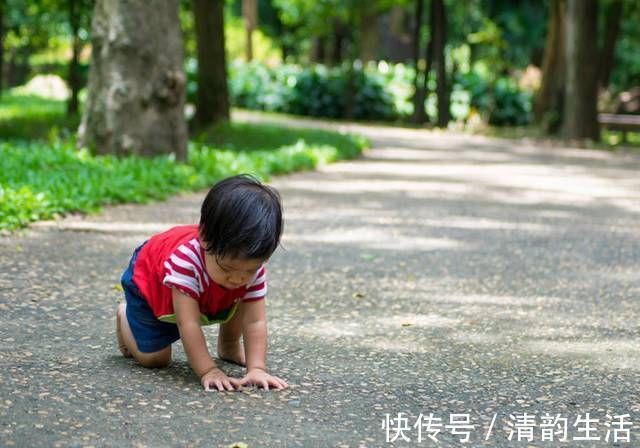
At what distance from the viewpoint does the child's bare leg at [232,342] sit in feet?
13.5

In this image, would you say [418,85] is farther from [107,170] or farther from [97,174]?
[97,174]

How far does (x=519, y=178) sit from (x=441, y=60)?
13115mm

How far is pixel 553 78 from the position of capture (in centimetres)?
2564

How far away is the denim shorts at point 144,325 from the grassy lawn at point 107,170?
8.13 ft

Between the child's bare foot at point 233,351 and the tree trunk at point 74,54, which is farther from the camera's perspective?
the tree trunk at point 74,54

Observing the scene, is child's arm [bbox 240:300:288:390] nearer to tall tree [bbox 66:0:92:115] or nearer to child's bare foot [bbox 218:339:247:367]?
child's bare foot [bbox 218:339:247:367]

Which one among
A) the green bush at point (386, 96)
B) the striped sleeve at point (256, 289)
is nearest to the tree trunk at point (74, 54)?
the green bush at point (386, 96)

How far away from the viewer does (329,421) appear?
3.50 m

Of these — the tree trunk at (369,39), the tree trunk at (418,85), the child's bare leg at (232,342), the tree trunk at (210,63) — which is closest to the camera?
the child's bare leg at (232,342)

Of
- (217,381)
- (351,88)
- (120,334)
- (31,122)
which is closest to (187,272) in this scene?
(217,381)

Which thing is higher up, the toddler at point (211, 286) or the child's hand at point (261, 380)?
the toddler at point (211, 286)

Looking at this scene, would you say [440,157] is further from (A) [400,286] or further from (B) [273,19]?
(B) [273,19]

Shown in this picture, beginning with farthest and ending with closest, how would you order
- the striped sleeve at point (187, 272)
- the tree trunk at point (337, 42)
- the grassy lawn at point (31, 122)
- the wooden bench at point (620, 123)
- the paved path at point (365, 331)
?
1. the tree trunk at point (337, 42)
2. the wooden bench at point (620, 123)
3. the grassy lawn at point (31, 122)
4. the striped sleeve at point (187, 272)
5. the paved path at point (365, 331)

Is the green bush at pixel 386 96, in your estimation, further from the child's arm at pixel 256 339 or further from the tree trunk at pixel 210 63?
the child's arm at pixel 256 339
